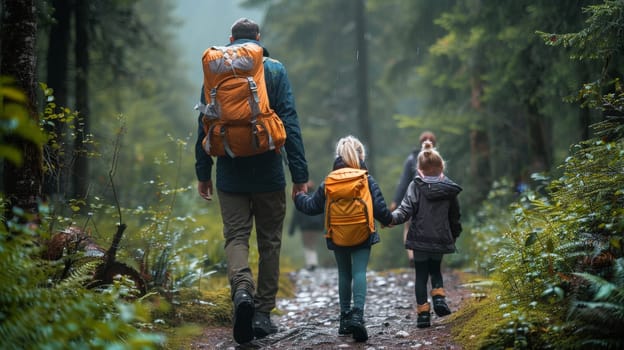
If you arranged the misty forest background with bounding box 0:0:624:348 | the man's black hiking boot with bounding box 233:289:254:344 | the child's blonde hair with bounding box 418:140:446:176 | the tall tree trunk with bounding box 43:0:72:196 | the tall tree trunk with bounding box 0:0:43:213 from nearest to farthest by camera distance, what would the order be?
the tall tree trunk with bounding box 0:0:43:213
the misty forest background with bounding box 0:0:624:348
the man's black hiking boot with bounding box 233:289:254:344
the child's blonde hair with bounding box 418:140:446:176
the tall tree trunk with bounding box 43:0:72:196

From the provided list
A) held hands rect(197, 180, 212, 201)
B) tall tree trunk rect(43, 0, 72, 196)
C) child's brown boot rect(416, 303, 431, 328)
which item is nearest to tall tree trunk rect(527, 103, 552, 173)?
child's brown boot rect(416, 303, 431, 328)

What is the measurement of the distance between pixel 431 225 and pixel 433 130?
767 cm

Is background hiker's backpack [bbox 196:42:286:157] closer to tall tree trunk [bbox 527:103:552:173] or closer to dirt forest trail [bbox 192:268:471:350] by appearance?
dirt forest trail [bbox 192:268:471:350]

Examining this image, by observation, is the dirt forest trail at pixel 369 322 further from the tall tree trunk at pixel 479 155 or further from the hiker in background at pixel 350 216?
the tall tree trunk at pixel 479 155

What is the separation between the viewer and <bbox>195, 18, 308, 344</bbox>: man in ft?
18.0

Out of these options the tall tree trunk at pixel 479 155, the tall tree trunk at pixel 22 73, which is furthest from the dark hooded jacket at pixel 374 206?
the tall tree trunk at pixel 479 155

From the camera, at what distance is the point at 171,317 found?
5.80 metres

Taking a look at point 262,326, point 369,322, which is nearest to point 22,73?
point 262,326

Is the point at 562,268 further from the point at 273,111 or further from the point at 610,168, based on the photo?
the point at 273,111

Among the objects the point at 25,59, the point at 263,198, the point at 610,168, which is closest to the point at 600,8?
the point at 610,168

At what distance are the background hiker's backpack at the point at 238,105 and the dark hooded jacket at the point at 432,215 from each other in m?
1.71

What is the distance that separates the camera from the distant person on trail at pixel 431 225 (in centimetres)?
591

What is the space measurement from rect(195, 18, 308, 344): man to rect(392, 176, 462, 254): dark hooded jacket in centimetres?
127

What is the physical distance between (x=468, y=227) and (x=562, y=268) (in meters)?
7.11
